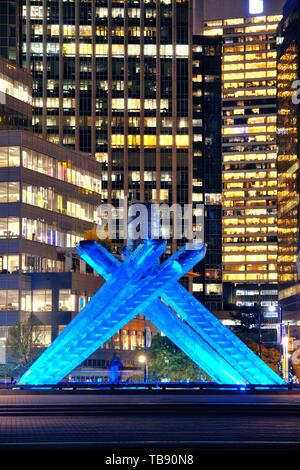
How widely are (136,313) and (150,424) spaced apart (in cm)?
3297

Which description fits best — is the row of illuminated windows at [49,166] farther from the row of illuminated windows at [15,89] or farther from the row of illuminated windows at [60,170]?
the row of illuminated windows at [15,89]

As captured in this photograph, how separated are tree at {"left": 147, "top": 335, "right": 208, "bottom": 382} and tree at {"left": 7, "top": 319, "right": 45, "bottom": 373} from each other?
12.9 metres

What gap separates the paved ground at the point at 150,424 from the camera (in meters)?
36.2

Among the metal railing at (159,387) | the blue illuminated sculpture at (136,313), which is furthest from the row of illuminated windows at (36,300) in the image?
the blue illuminated sculpture at (136,313)

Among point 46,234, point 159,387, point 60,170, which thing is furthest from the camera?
point 60,170

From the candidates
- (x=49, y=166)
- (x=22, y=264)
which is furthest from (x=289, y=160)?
(x=22, y=264)

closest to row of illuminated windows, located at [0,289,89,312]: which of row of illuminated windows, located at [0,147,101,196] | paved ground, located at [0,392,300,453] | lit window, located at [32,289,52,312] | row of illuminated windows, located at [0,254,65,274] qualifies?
lit window, located at [32,289,52,312]

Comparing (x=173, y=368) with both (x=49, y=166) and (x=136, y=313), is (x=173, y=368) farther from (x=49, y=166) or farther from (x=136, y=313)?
(x=136, y=313)

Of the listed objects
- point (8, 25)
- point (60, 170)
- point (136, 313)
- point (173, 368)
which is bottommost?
point (173, 368)

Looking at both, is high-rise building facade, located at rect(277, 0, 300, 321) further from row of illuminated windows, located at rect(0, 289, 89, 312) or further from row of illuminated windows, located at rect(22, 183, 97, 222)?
row of illuminated windows, located at rect(0, 289, 89, 312)

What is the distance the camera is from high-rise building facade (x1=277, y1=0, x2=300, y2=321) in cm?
17962

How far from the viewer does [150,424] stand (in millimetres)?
44594

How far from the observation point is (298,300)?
173 metres
